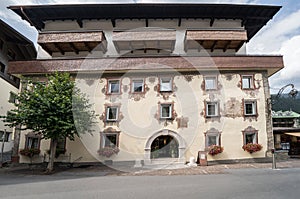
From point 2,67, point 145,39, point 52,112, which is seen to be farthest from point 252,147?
point 2,67

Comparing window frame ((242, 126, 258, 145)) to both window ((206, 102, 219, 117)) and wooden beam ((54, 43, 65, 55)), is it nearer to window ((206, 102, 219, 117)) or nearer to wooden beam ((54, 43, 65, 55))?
window ((206, 102, 219, 117))

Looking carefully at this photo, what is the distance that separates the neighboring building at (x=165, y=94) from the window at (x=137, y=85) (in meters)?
0.08

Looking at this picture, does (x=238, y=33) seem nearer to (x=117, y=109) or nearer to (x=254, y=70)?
(x=254, y=70)

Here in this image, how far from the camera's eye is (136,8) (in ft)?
60.2

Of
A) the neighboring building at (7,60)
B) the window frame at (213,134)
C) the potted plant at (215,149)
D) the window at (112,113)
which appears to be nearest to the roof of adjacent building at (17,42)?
the neighboring building at (7,60)

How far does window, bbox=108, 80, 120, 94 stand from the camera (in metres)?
16.5

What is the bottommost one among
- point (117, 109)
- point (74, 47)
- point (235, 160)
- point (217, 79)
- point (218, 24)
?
point (235, 160)

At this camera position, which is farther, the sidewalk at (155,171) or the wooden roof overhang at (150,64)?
the wooden roof overhang at (150,64)

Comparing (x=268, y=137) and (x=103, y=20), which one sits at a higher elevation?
(x=103, y=20)

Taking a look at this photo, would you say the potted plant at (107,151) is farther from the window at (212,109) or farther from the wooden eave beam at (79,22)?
the wooden eave beam at (79,22)

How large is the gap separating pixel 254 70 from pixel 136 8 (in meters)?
10.7

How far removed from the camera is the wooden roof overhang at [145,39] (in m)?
17.7

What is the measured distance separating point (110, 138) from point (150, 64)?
242 inches

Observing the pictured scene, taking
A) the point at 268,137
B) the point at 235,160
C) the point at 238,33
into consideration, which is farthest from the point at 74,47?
the point at 268,137
